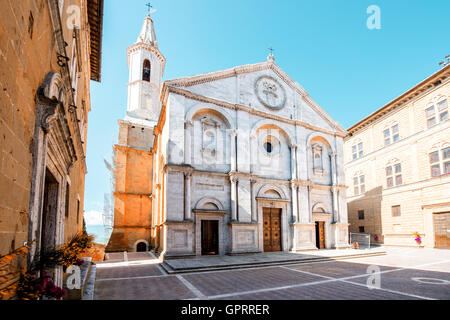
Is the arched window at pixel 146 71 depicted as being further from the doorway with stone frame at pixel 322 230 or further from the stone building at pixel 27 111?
the stone building at pixel 27 111

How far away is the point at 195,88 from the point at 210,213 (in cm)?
879

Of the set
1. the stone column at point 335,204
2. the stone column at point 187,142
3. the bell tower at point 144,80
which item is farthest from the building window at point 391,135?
the bell tower at point 144,80

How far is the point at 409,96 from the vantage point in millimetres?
25906

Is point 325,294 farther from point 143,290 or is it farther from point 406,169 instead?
point 406,169

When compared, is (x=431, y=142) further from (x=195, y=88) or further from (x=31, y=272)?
(x=31, y=272)

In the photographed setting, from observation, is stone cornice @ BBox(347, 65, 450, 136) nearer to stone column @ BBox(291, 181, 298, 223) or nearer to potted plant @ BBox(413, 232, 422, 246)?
potted plant @ BBox(413, 232, 422, 246)

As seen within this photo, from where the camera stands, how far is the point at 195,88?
1902cm

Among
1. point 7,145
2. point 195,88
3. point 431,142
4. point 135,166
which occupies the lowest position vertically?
point 7,145

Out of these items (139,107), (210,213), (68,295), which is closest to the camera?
(68,295)

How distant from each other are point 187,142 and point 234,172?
377 cm

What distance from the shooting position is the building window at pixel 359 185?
31266 mm

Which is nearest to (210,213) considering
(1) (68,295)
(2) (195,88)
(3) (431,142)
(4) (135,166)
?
(2) (195,88)

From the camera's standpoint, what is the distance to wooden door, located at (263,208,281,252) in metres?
19.5

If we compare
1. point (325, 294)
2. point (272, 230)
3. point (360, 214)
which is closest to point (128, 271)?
point (325, 294)
